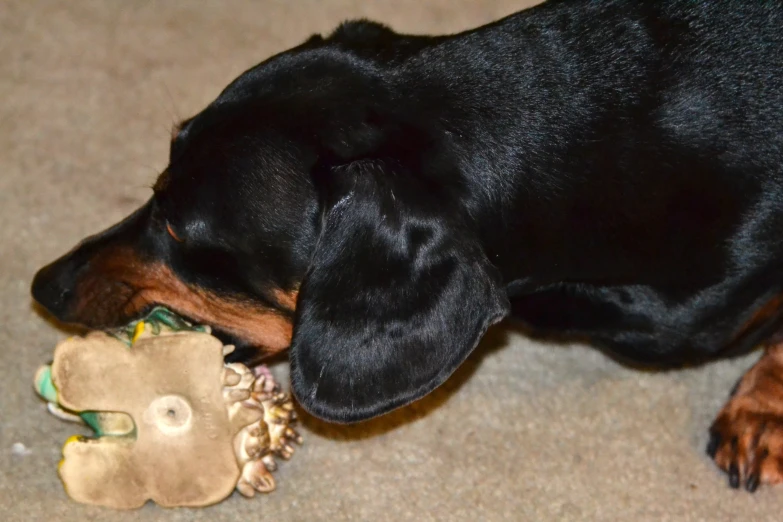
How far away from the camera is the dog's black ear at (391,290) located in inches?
65.7

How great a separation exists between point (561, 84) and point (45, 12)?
74.9 inches

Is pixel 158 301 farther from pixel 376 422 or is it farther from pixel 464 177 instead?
pixel 464 177

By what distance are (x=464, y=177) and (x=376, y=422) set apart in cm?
70

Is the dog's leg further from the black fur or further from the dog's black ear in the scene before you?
the dog's black ear

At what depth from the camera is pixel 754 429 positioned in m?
2.16

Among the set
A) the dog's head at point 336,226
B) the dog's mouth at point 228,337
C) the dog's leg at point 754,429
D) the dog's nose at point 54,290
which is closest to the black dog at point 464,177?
the dog's head at point 336,226

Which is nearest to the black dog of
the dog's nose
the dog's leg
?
the dog's nose

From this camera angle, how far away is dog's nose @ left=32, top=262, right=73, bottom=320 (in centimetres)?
206

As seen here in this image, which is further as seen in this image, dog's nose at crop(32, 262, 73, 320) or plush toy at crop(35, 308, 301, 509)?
dog's nose at crop(32, 262, 73, 320)

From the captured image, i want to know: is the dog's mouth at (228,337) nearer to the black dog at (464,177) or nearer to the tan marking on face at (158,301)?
the tan marking on face at (158,301)

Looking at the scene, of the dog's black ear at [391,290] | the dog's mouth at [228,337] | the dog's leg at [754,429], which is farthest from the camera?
the dog's leg at [754,429]

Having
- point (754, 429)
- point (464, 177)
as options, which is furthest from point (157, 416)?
point (754, 429)

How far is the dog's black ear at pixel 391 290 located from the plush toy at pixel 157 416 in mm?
224

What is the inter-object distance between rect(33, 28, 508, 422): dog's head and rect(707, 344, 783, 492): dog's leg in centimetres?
75
